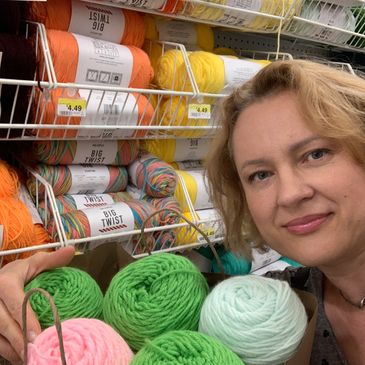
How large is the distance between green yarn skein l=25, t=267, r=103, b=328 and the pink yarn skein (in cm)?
6

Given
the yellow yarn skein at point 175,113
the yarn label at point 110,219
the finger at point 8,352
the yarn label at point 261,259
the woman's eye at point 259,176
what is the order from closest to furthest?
the finger at point 8,352 < the woman's eye at point 259,176 < the yarn label at point 110,219 < the yellow yarn skein at point 175,113 < the yarn label at point 261,259

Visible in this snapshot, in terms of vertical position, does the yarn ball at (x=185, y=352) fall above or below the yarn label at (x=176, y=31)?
below

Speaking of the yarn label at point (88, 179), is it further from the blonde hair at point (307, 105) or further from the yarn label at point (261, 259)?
the yarn label at point (261, 259)

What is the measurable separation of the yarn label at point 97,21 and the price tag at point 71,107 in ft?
0.63

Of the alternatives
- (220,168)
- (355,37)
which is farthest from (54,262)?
(355,37)

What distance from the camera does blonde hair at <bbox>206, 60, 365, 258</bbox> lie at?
58 cm

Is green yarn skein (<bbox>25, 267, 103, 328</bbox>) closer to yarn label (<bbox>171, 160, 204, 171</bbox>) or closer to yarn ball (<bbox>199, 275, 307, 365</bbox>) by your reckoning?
yarn ball (<bbox>199, 275, 307, 365</bbox>)

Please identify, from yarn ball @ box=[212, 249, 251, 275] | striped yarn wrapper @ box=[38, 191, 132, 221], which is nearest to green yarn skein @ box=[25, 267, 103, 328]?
striped yarn wrapper @ box=[38, 191, 132, 221]

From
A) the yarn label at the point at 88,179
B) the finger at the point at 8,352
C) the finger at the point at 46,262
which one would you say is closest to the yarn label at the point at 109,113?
the yarn label at the point at 88,179

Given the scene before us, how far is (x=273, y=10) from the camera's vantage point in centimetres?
111

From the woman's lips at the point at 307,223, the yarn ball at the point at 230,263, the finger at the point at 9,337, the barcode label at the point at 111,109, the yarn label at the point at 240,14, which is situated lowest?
the yarn ball at the point at 230,263

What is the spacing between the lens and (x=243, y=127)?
2.10ft

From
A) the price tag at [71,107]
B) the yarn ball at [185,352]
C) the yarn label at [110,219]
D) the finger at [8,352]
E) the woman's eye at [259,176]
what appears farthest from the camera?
the yarn label at [110,219]

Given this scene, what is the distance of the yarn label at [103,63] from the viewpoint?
87 centimetres
